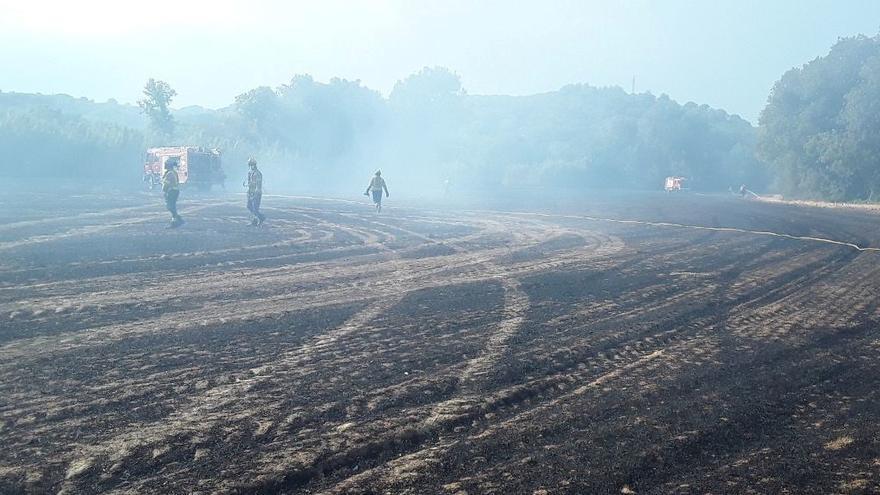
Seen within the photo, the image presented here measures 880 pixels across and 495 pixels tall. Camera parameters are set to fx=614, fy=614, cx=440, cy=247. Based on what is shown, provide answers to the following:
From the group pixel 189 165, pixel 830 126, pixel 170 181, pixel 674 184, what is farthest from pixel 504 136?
pixel 170 181

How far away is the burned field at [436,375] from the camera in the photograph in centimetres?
359

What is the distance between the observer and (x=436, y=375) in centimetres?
523

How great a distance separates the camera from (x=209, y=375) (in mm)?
5195

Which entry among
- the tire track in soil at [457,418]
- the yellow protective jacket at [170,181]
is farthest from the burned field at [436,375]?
the yellow protective jacket at [170,181]

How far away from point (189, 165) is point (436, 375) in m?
35.0

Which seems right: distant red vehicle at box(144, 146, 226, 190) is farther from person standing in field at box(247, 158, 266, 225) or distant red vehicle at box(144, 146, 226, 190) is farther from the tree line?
person standing in field at box(247, 158, 266, 225)

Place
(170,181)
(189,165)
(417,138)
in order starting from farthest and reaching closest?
(417,138) → (189,165) → (170,181)

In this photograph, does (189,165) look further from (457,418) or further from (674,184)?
(674,184)

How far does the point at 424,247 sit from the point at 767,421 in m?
10.0

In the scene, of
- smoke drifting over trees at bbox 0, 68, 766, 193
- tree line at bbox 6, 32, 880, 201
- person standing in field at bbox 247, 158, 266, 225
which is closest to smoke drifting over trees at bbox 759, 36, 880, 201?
tree line at bbox 6, 32, 880, 201

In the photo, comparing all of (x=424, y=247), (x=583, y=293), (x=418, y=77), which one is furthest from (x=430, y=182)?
(x=583, y=293)

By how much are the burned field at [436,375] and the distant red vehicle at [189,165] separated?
26827 mm

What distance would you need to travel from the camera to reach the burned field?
11.8 ft

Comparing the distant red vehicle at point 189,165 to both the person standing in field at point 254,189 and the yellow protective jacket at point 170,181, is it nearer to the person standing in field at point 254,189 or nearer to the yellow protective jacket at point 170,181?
the yellow protective jacket at point 170,181
